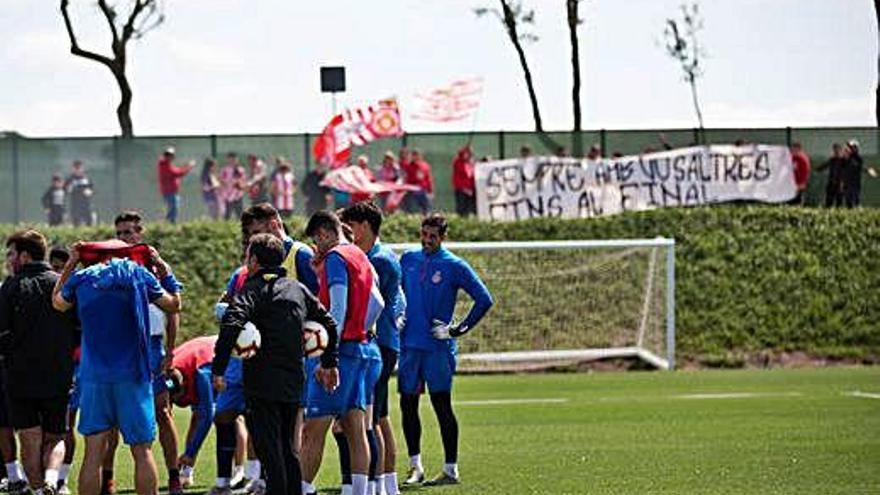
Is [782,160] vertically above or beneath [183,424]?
above

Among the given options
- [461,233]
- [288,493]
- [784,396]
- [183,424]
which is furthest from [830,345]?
[288,493]

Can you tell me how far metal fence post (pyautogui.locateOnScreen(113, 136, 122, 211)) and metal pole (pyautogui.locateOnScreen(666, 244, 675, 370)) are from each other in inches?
459

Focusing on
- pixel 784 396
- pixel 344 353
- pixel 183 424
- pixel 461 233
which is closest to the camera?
pixel 344 353

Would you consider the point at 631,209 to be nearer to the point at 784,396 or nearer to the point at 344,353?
the point at 784,396

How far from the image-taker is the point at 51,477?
14.9 metres

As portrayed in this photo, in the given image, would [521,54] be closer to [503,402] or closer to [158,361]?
[503,402]

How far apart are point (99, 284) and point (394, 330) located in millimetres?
3074

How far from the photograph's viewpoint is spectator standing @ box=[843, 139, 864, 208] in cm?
4181

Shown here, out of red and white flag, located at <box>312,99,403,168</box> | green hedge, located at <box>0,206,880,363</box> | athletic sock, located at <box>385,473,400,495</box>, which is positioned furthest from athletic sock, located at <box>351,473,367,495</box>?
red and white flag, located at <box>312,99,403,168</box>

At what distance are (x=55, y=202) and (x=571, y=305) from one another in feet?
36.5

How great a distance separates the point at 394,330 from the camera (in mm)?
15203

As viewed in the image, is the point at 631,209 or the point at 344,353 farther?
the point at 631,209

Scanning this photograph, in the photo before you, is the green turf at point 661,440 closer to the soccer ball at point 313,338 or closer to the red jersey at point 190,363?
the red jersey at point 190,363

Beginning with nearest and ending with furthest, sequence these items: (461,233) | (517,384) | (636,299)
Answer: (517,384) < (636,299) < (461,233)
